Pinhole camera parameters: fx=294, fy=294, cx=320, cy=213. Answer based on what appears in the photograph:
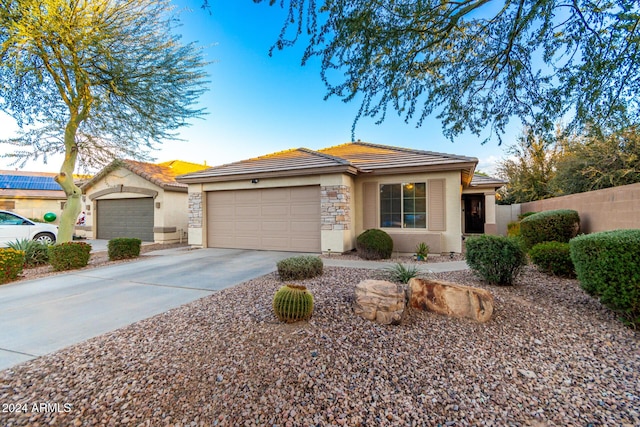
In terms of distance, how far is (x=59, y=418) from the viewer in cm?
223

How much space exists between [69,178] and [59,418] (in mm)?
9677

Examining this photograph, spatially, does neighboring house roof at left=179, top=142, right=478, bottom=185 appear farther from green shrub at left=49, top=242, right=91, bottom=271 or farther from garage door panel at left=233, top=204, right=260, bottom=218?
green shrub at left=49, top=242, right=91, bottom=271

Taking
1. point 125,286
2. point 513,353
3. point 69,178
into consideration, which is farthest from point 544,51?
point 69,178

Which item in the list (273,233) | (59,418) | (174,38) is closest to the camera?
(59,418)

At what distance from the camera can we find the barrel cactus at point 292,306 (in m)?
3.62

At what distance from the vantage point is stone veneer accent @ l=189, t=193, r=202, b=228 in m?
11.3

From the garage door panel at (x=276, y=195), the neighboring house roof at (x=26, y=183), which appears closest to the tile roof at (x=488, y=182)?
the garage door panel at (x=276, y=195)

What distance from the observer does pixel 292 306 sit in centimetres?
361

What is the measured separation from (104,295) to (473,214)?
18.7m

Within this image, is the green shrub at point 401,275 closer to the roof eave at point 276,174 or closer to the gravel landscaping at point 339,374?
the gravel landscaping at point 339,374

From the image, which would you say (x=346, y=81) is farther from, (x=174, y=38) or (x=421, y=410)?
(x=174, y=38)

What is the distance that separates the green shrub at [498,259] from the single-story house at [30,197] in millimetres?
→ 24274

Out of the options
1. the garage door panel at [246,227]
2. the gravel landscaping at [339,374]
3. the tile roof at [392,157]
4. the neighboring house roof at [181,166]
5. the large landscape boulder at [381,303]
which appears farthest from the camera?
the neighboring house roof at [181,166]

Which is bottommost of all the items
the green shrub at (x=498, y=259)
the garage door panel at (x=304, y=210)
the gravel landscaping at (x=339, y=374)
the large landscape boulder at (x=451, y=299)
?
the gravel landscaping at (x=339, y=374)
